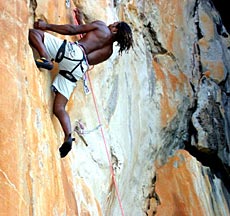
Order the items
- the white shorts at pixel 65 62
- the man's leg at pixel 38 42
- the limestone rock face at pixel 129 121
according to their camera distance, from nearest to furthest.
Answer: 1. the limestone rock face at pixel 129 121
2. the man's leg at pixel 38 42
3. the white shorts at pixel 65 62

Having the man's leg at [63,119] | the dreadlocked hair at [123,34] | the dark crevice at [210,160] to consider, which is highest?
the dreadlocked hair at [123,34]

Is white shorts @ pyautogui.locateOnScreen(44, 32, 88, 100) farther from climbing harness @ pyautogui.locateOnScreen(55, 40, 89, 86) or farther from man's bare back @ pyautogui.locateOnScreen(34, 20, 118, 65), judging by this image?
man's bare back @ pyautogui.locateOnScreen(34, 20, 118, 65)

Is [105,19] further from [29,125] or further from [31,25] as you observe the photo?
[29,125]

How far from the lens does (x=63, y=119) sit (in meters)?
5.08

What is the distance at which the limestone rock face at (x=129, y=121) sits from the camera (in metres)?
4.01

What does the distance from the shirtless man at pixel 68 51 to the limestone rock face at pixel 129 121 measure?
123 millimetres

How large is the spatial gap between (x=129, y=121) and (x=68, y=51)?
102 inches

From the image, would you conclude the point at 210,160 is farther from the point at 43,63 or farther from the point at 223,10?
the point at 43,63

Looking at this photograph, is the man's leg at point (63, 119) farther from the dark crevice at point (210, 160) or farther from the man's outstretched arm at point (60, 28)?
the dark crevice at point (210, 160)

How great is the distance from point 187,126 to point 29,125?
576 centimetres

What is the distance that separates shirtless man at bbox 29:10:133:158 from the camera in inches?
195

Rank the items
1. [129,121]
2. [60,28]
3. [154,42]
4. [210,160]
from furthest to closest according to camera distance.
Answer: [210,160], [154,42], [129,121], [60,28]

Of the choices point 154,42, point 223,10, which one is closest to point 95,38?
point 154,42

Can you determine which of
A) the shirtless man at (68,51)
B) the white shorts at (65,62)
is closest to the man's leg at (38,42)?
the shirtless man at (68,51)
